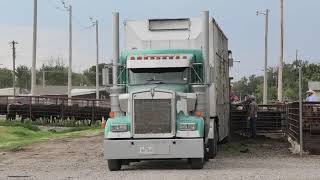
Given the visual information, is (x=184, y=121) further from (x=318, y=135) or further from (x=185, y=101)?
(x=318, y=135)

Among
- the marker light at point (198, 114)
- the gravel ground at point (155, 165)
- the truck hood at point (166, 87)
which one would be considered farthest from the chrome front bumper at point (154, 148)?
the truck hood at point (166, 87)

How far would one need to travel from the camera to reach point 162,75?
644 inches

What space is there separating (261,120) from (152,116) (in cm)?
1521

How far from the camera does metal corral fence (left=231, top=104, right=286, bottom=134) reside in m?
28.7

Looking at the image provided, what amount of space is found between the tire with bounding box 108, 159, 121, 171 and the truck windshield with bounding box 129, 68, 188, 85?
2.12 m

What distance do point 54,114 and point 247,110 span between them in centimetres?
1726

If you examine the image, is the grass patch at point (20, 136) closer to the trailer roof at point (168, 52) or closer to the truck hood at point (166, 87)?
the trailer roof at point (168, 52)

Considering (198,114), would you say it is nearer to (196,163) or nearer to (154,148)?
(196,163)

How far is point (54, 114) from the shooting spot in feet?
138

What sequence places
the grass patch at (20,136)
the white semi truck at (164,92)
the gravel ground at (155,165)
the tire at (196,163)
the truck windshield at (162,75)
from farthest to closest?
the grass patch at (20,136)
the truck windshield at (162,75)
the tire at (196,163)
the white semi truck at (164,92)
the gravel ground at (155,165)

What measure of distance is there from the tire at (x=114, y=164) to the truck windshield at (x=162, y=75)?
212 centimetres

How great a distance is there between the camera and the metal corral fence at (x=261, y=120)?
28.7m

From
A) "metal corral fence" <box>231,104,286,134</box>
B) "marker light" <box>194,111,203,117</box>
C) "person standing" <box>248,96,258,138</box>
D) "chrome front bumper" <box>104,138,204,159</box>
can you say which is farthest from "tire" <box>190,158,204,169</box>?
"metal corral fence" <box>231,104,286,134</box>

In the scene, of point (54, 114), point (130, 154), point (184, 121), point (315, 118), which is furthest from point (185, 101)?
point (54, 114)
